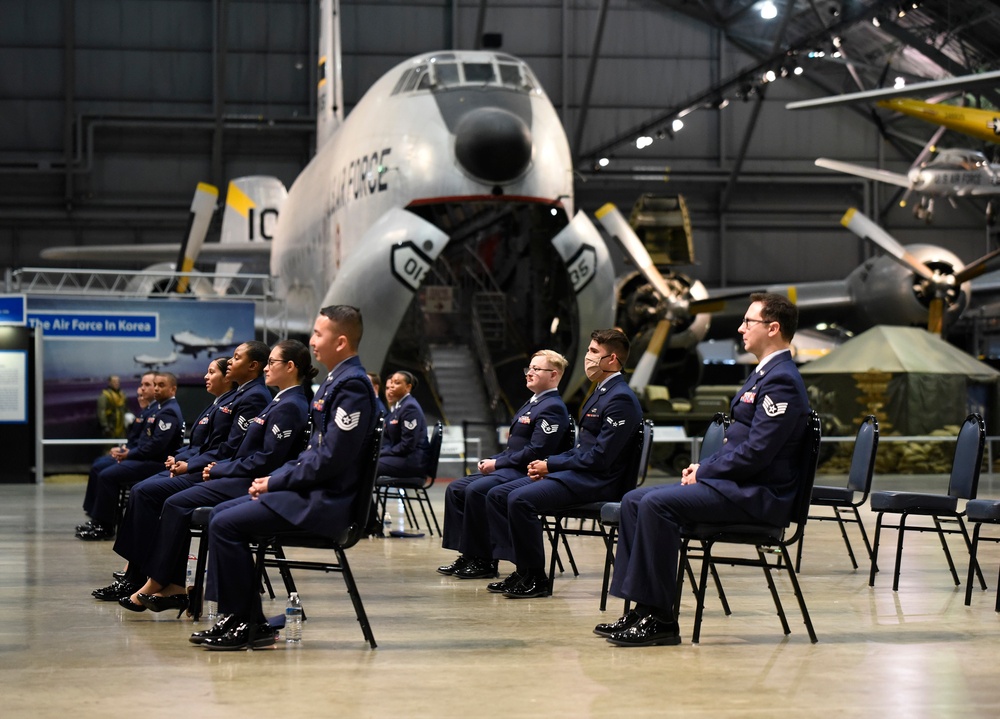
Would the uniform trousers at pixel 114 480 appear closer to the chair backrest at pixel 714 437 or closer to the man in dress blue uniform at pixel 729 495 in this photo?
the chair backrest at pixel 714 437

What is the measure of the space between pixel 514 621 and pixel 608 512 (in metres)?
0.70

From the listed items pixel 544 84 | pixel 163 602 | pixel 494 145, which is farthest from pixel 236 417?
pixel 544 84

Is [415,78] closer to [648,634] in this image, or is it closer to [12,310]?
[12,310]

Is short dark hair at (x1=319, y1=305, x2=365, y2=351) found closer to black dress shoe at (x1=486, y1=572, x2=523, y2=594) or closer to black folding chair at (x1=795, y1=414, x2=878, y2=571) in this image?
black dress shoe at (x1=486, y1=572, x2=523, y2=594)

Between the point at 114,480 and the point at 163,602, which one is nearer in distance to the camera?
the point at 163,602

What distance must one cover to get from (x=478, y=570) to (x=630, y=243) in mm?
10994

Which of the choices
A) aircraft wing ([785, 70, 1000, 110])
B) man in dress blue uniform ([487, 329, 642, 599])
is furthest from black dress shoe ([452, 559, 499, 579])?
aircraft wing ([785, 70, 1000, 110])

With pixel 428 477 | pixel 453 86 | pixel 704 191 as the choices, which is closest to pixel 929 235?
pixel 704 191

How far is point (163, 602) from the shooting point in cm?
514

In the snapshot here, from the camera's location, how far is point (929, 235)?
2891cm

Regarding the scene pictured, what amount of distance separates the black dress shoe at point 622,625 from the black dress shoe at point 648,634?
0.07ft

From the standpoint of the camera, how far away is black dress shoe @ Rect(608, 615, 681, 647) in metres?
4.42

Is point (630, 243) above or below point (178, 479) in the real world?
above

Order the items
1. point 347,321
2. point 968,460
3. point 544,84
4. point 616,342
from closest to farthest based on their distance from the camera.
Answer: point 347,321 → point 616,342 → point 968,460 → point 544,84
